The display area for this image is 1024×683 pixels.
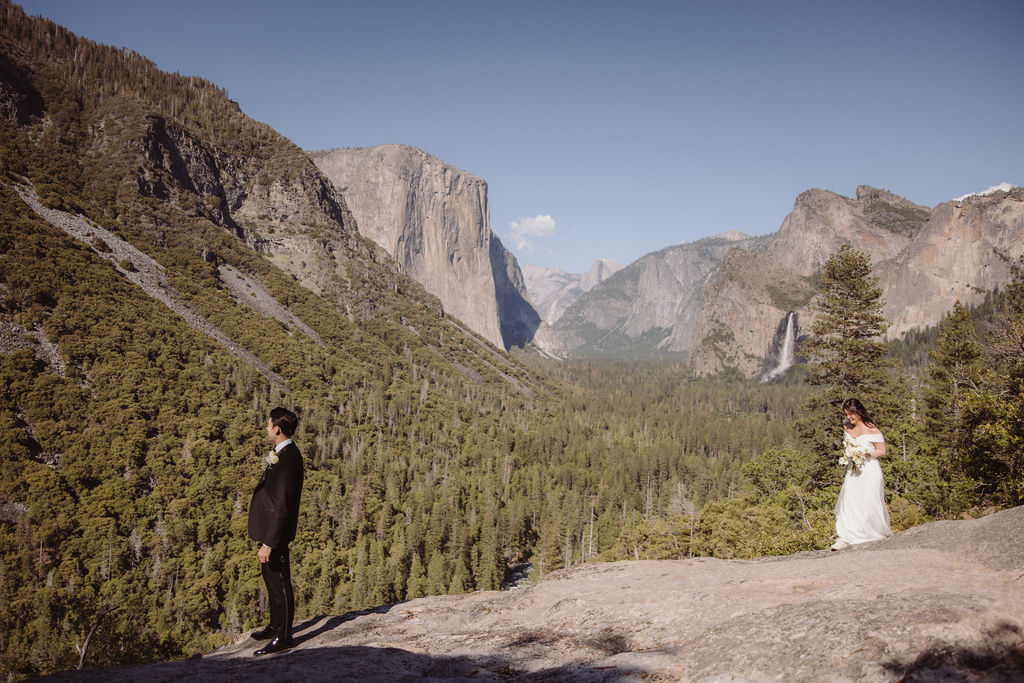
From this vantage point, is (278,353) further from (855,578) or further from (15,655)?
(855,578)

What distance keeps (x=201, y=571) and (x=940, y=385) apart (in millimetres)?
60055

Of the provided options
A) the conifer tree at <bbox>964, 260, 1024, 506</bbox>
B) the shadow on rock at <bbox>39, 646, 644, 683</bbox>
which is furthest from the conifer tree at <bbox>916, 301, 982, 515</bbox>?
the shadow on rock at <bbox>39, 646, 644, 683</bbox>

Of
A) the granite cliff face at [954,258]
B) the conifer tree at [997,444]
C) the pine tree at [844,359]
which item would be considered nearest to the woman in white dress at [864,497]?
the conifer tree at [997,444]

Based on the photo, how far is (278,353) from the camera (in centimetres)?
8575

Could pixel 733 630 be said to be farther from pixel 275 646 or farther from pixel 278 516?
pixel 275 646

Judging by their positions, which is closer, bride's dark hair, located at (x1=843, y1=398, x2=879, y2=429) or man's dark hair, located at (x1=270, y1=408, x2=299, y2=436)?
man's dark hair, located at (x1=270, y1=408, x2=299, y2=436)

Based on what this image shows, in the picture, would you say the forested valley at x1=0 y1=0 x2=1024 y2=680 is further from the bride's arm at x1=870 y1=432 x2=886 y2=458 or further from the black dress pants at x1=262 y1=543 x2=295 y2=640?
the bride's arm at x1=870 y1=432 x2=886 y2=458

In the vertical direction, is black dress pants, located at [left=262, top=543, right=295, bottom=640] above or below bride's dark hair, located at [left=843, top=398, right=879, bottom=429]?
below

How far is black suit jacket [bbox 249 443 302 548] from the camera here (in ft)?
21.9

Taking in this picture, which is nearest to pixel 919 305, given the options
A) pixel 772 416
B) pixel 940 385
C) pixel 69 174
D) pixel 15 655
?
pixel 772 416

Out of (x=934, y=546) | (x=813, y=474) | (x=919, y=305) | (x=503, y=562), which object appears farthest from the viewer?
(x=919, y=305)

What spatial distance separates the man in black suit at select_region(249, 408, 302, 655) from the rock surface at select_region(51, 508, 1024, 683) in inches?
20.5

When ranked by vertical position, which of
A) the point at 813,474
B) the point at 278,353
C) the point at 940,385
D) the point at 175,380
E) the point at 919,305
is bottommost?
the point at 813,474

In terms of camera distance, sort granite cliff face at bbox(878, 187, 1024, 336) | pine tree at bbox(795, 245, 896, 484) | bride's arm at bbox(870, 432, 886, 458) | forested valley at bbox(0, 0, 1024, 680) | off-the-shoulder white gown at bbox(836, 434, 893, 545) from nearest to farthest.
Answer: off-the-shoulder white gown at bbox(836, 434, 893, 545) < bride's arm at bbox(870, 432, 886, 458) < pine tree at bbox(795, 245, 896, 484) < forested valley at bbox(0, 0, 1024, 680) < granite cliff face at bbox(878, 187, 1024, 336)
